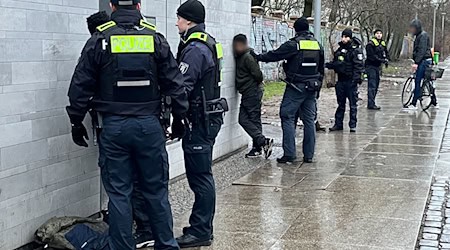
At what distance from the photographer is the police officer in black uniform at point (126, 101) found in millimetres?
4625

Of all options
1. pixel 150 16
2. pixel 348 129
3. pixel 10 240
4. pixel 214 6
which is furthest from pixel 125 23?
pixel 348 129

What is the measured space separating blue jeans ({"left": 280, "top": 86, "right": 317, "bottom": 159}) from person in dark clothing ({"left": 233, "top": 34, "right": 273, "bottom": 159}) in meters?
0.37

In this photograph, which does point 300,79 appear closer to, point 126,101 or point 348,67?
point 348,67

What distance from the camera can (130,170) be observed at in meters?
4.83

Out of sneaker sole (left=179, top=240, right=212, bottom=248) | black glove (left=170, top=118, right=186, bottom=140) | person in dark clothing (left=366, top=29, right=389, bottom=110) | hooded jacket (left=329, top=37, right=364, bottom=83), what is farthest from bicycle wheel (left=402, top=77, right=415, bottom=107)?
black glove (left=170, top=118, right=186, bottom=140)

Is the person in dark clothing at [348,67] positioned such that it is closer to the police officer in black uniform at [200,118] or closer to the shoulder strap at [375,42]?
the shoulder strap at [375,42]

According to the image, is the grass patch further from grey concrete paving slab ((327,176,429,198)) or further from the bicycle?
grey concrete paving slab ((327,176,429,198))

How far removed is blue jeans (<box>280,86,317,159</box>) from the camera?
9141 mm

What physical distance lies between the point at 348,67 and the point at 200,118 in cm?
682

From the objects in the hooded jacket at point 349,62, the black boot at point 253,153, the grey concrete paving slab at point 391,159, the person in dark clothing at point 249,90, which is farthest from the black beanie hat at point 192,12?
the hooded jacket at point 349,62

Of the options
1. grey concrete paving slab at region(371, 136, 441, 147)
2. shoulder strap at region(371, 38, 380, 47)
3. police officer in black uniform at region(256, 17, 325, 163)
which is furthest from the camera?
shoulder strap at region(371, 38, 380, 47)

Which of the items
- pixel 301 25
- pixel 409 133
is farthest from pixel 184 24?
pixel 409 133

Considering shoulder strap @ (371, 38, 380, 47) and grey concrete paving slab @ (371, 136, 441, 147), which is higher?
shoulder strap @ (371, 38, 380, 47)

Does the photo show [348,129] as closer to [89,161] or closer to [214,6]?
[214,6]
